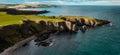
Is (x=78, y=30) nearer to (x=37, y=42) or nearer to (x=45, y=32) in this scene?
(x=45, y=32)

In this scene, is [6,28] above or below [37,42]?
above

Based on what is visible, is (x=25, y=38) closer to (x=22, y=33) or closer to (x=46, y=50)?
(x=22, y=33)

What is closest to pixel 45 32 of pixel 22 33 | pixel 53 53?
pixel 22 33

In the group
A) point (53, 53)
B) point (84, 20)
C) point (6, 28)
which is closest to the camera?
point (53, 53)

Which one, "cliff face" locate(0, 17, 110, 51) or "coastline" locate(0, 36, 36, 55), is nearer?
"coastline" locate(0, 36, 36, 55)

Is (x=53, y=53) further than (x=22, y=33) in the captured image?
No

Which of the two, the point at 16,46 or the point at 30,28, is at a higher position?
the point at 30,28

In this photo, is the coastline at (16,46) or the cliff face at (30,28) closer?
the coastline at (16,46)

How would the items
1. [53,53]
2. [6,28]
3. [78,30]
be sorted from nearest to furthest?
[53,53]
[6,28]
[78,30]

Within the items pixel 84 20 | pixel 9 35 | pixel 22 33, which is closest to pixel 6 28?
pixel 9 35

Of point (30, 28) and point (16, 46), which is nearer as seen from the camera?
point (16, 46)
